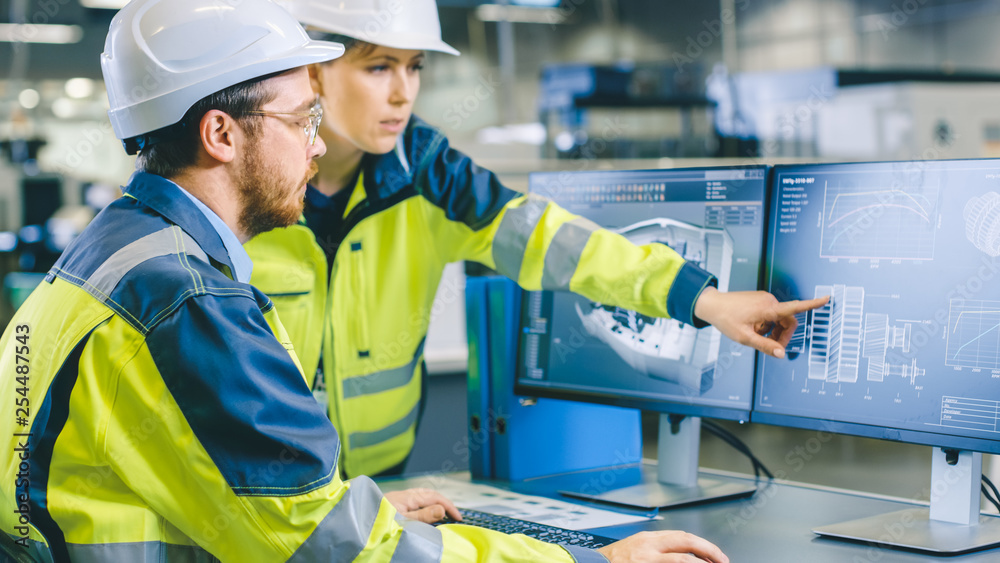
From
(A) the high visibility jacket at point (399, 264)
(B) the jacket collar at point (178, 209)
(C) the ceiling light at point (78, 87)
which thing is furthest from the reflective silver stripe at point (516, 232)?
(C) the ceiling light at point (78, 87)

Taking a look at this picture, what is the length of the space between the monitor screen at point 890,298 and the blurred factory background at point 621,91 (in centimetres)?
188

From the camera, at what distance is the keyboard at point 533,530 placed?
127 cm

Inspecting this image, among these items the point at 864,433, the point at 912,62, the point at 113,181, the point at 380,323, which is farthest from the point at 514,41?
the point at 864,433

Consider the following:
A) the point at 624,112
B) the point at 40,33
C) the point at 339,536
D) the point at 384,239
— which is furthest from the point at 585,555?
the point at 624,112

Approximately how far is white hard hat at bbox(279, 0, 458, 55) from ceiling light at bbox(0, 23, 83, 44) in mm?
3927

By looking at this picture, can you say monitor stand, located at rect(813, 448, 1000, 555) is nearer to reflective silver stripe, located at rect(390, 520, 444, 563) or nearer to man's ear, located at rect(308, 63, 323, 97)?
reflective silver stripe, located at rect(390, 520, 444, 563)

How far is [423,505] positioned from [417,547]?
504 millimetres

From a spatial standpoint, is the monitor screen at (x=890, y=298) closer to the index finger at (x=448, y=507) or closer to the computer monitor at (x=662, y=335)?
the computer monitor at (x=662, y=335)

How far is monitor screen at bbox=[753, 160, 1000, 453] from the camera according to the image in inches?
48.0

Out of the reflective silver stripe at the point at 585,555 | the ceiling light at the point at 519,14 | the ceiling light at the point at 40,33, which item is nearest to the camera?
the reflective silver stripe at the point at 585,555

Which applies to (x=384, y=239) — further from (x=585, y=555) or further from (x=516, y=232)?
(x=585, y=555)

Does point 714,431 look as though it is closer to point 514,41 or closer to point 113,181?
point 113,181

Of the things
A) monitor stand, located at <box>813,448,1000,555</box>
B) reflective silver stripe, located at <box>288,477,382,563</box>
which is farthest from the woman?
reflective silver stripe, located at <box>288,477,382,563</box>

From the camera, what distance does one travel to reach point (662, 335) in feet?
5.10
